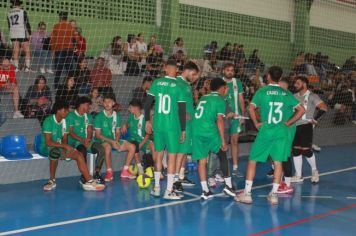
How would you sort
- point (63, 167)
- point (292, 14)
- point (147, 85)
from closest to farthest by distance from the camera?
point (63, 167)
point (147, 85)
point (292, 14)

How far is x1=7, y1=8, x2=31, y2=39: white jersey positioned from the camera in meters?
8.37

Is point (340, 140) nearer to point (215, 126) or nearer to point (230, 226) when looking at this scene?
point (215, 126)

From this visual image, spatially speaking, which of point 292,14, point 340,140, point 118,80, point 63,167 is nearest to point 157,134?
point 63,167

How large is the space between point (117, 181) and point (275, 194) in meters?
2.59

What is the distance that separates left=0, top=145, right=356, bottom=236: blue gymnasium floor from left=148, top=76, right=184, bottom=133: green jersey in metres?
0.96

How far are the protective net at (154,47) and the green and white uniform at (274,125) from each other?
2.87m

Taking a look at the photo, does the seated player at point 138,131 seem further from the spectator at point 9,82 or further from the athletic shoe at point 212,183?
the spectator at point 9,82

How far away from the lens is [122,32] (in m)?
12.0

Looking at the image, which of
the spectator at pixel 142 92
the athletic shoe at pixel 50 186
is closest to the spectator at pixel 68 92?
the spectator at pixel 142 92

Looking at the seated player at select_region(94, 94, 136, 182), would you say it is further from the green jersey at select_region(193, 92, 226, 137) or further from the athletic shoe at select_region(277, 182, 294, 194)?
the athletic shoe at select_region(277, 182, 294, 194)

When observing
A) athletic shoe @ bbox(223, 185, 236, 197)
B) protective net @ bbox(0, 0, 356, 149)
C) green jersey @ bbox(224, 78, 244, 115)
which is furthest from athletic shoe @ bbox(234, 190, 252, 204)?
protective net @ bbox(0, 0, 356, 149)

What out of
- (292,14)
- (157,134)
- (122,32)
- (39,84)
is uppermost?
(292,14)

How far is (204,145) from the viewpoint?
565 cm

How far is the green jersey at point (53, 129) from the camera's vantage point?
6203mm
